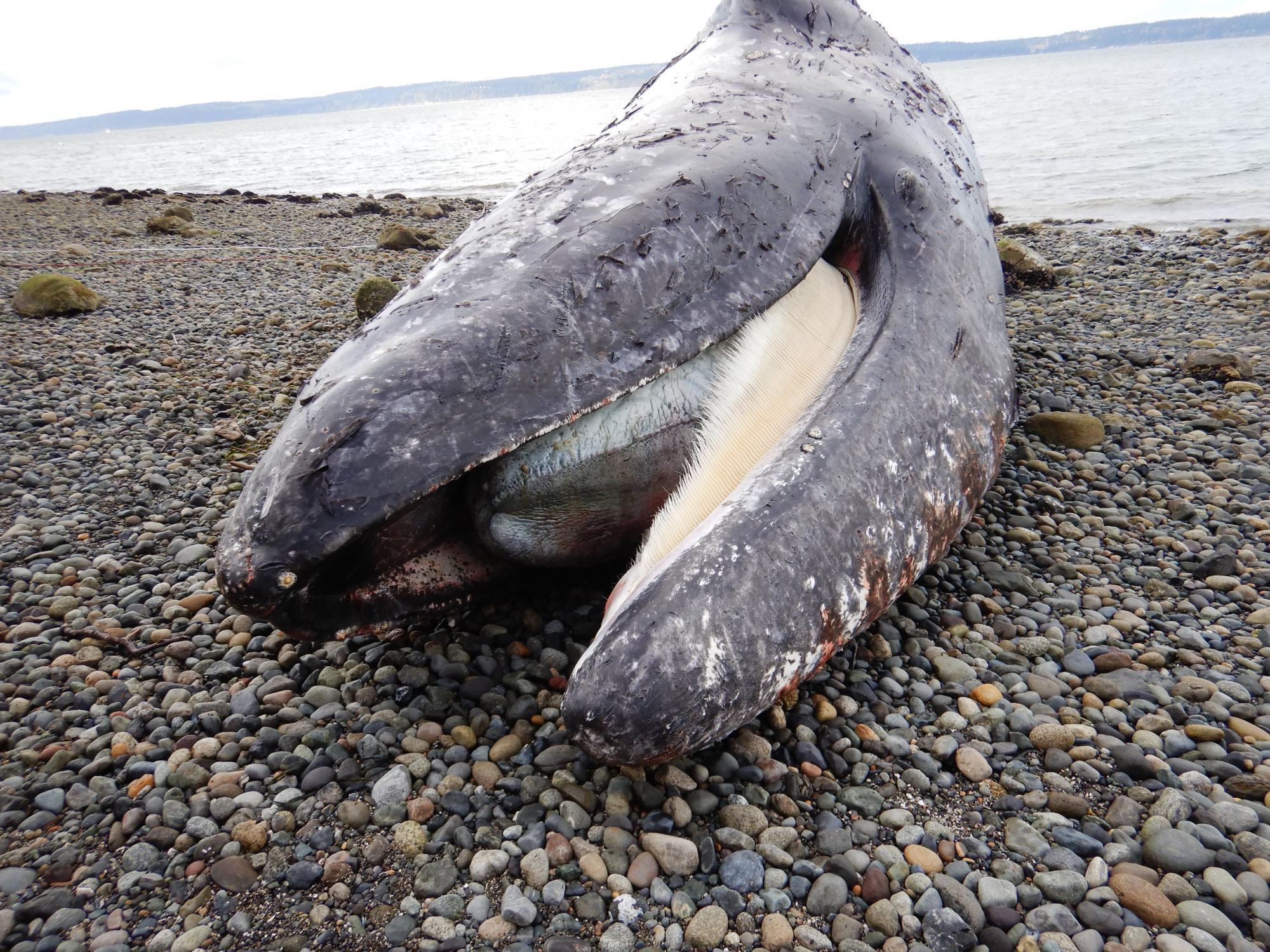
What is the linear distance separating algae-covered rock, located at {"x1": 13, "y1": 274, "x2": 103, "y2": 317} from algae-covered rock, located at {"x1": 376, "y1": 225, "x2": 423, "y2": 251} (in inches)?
219

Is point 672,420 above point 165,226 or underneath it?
above

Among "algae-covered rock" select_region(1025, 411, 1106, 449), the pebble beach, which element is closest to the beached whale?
the pebble beach

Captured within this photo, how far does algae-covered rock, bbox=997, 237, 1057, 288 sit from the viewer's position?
29.2 ft

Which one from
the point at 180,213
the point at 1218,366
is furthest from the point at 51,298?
the point at 1218,366

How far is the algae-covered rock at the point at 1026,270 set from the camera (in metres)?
8.91

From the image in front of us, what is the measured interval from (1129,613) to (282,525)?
330 cm

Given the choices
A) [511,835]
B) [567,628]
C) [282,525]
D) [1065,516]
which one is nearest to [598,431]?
[567,628]

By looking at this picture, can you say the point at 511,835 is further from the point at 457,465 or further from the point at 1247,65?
the point at 1247,65

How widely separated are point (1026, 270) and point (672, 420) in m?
7.42

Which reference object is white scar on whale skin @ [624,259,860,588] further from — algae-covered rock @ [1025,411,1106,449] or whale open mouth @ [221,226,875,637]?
algae-covered rock @ [1025,411,1106,449]

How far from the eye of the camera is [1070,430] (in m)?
5.02

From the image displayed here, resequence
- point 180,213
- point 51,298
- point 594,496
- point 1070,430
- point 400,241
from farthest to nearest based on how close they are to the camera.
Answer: point 180,213 < point 400,241 < point 51,298 < point 1070,430 < point 594,496

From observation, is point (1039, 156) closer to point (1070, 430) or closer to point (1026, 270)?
point (1026, 270)

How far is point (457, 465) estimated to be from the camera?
2.50 m
